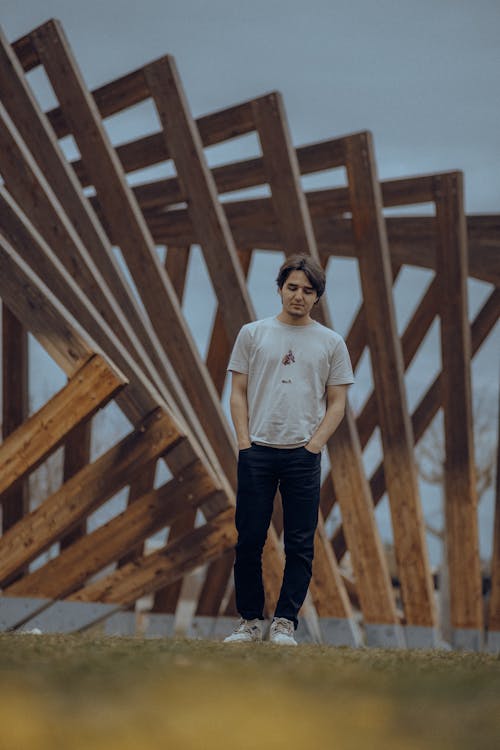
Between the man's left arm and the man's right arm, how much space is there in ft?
0.90

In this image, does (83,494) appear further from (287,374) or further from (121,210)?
(121,210)

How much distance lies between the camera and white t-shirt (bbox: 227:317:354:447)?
4781 millimetres

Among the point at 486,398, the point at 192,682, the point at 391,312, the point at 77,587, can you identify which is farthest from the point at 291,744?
the point at 486,398

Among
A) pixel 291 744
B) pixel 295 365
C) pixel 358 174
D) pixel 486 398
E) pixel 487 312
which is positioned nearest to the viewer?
pixel 291 744

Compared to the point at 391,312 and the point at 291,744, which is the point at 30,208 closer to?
the point at 391,312

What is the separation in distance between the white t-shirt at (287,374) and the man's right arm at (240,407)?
23 millimetres

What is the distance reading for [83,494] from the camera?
7.04 meters

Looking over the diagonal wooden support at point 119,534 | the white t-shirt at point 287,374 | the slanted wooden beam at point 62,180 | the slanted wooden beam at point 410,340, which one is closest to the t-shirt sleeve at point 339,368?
the white t-shirt at point 287,374

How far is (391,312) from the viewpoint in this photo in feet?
34.2

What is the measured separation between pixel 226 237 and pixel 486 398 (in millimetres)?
21732

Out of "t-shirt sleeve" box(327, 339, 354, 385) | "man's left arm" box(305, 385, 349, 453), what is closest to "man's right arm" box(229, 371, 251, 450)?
"man's left arm" box(305, 385, 349, 453)

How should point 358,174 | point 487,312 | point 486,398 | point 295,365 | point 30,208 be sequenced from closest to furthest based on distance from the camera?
point 295,365 < point 30,208 < point 358,174 < point 487,312 < point 486,398

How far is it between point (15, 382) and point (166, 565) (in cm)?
304

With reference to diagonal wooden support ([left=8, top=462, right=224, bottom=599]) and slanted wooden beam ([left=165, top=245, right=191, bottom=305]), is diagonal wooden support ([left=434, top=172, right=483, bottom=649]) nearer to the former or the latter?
slanted wooden beam ([left=165, top=245, right=191, bottom=305])
